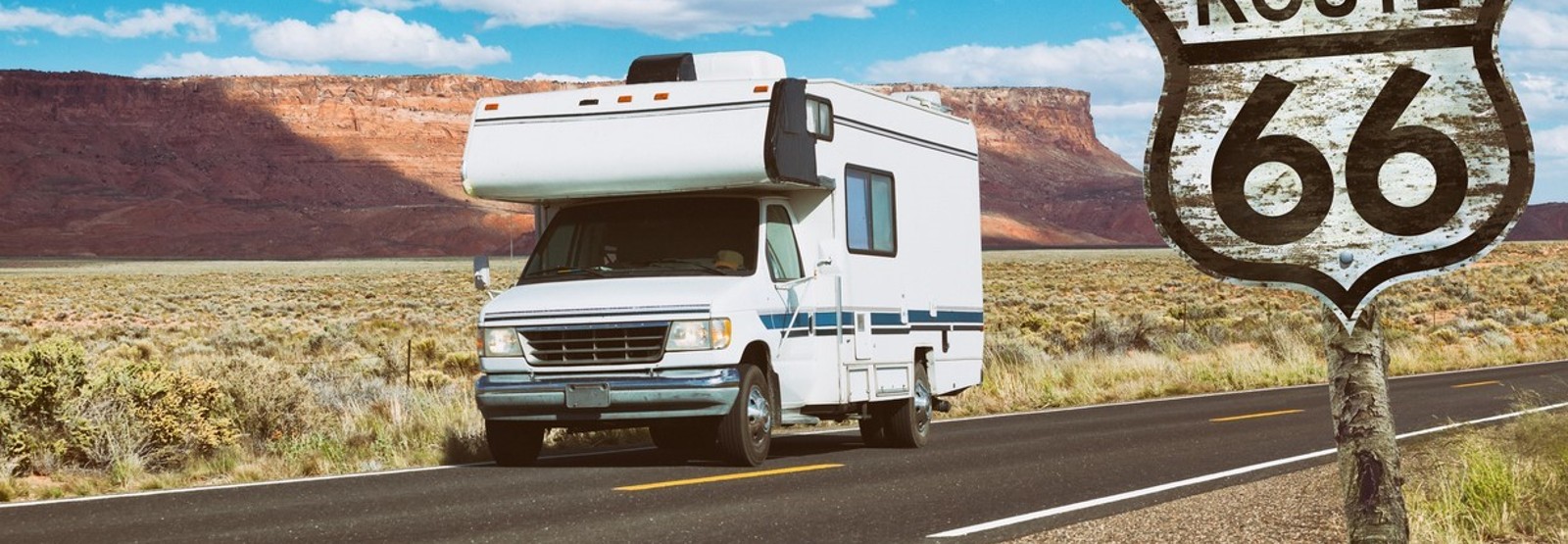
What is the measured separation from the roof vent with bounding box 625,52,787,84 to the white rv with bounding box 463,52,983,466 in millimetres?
17

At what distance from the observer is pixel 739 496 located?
11.3 m

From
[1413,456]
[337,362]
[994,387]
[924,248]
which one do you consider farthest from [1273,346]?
[1413,456]

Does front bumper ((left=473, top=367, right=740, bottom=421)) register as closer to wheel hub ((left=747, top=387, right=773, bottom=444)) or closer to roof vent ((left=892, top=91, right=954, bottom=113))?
wheel hub ((left=747, top=387, right=773, bottom=444))

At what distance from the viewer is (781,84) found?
42.6 ft

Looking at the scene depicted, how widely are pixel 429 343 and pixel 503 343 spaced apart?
18.9m

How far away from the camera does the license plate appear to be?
40.9ft

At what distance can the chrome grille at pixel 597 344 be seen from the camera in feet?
41.2

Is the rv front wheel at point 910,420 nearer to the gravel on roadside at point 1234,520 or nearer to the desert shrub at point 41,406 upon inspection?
the gravel on roadside at point 1234,520

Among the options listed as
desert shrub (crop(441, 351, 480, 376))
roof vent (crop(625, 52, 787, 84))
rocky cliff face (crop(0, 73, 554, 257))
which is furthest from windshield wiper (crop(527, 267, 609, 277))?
rocky cliff face (crop(0, 73, 554, 257))

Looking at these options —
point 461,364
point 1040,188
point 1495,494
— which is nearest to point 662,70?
point 1495,494

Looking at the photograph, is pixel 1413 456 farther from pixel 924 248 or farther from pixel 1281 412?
pixel 1281 412

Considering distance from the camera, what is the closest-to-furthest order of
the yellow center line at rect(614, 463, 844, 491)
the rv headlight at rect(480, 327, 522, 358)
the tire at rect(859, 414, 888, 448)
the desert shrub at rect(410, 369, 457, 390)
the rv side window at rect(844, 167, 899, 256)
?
the yellow center line at rect(614, 463, 844, 491)
the rv headlight at rect(480, 327, 522, 358)
the rv side window at rect(844, 167, 899, 256)
the tire at rect(859, 414, 888, 448)
the desert shrub at rect(410, 369, 457, 390)

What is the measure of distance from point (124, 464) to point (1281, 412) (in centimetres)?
1165

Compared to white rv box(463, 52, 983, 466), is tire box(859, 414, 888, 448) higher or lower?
lower
